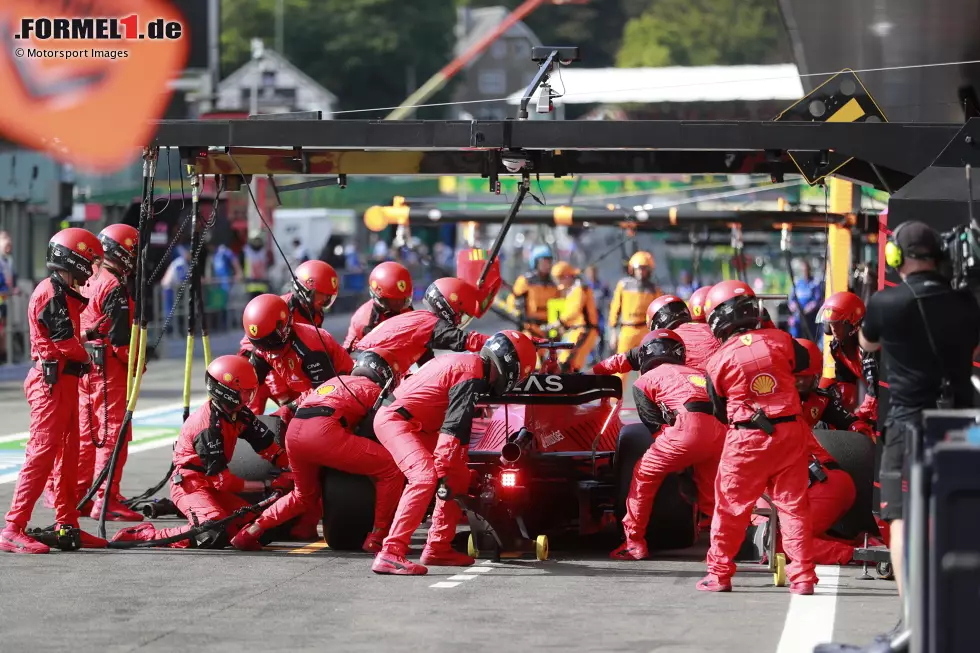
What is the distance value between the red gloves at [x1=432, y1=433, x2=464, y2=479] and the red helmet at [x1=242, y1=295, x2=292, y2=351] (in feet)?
6.91

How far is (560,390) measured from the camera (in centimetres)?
1107

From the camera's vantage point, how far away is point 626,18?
101062mm

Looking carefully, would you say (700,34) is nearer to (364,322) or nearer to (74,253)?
(364,322)

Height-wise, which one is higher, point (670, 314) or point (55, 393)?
point (670, 314)

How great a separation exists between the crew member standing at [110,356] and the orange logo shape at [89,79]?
23.1 metres

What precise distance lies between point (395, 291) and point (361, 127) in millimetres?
1918

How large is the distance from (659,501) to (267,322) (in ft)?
9.50

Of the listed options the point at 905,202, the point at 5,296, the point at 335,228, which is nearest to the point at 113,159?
the point at 5,296

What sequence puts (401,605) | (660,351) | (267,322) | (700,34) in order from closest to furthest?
(401,605) < (660,351) < (267,322) < (700,34)

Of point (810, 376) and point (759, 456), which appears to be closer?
point (759, 456)

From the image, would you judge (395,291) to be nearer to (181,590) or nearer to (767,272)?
(181,590)

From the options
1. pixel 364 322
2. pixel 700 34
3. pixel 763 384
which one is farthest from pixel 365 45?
pixel 763 384

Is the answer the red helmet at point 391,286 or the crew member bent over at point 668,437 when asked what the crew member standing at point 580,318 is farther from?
the crew member bent over at point 668,437

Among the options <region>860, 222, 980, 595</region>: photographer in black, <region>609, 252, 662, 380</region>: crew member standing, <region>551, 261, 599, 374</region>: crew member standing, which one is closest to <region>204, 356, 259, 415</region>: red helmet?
<region>860, 222, 980, 595</region>: photographer in black
